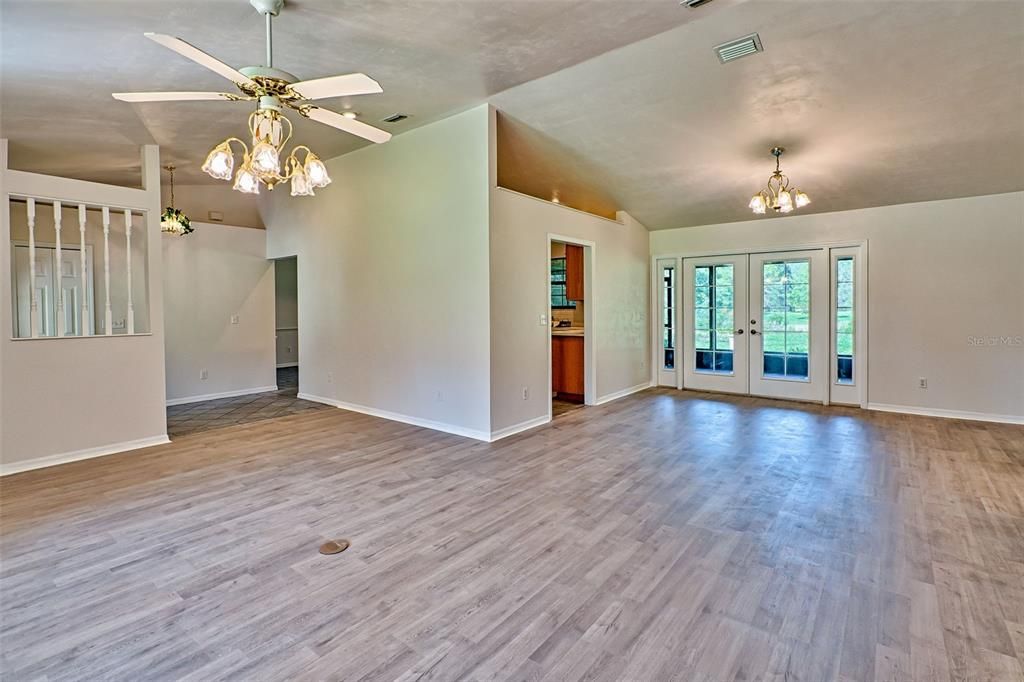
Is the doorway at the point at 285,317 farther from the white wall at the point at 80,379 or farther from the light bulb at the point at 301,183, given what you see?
the light bulb at the point at 301,183

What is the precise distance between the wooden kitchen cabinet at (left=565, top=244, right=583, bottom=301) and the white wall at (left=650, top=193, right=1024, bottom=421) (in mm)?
3158

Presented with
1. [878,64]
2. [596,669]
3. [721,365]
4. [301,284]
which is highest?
[878,64]

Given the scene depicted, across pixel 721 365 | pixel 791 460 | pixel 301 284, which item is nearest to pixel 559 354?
pixel 721 365

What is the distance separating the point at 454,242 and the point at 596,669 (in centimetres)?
403

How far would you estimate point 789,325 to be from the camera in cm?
692

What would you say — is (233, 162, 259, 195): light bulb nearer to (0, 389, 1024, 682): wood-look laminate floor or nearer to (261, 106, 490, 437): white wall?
(0, 389, 1024, 682): wood-look laminate floor

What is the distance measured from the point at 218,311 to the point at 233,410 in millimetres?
1760

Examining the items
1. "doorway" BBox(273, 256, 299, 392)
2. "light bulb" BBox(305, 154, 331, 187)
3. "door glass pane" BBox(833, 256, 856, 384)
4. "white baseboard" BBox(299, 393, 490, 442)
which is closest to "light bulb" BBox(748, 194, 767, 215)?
"door glass pane" BBox(833, 256, 856, 384)

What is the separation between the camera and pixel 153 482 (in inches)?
152

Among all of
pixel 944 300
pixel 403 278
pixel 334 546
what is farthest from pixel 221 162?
pixel 944 300

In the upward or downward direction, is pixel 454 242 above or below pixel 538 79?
below

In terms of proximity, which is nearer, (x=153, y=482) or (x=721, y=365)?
(x=153, y=482)

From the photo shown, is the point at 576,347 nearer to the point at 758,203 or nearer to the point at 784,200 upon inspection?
the point at 758,203

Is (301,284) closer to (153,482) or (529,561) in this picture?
(153,482)
